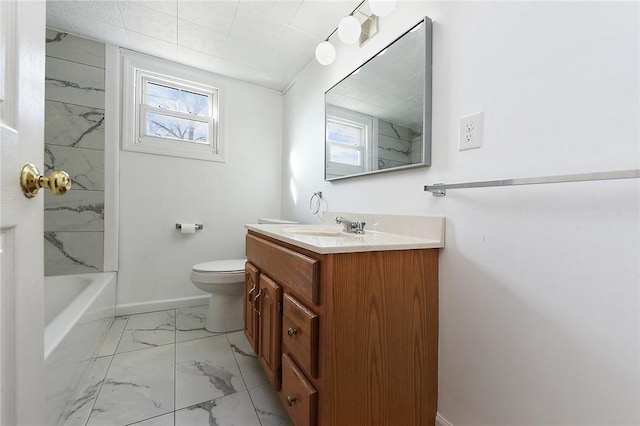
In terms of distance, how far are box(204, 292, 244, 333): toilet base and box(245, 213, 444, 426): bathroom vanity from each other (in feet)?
2.93

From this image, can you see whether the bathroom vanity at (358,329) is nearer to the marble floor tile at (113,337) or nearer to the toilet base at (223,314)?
the toilet base at (223,314)

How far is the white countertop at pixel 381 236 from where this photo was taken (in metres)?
0.81

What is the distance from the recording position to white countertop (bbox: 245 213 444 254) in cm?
81

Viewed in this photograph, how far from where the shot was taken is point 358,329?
31.4 inches

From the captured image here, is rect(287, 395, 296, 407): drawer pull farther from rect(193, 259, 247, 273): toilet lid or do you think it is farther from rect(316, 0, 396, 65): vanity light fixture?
rect(316, 0, 396, 65): vanity light fixture

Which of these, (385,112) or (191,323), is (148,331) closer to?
(191,323)

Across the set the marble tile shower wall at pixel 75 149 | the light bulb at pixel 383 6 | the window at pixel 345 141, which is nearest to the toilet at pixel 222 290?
the marble tile shower wall at pixel 75 149

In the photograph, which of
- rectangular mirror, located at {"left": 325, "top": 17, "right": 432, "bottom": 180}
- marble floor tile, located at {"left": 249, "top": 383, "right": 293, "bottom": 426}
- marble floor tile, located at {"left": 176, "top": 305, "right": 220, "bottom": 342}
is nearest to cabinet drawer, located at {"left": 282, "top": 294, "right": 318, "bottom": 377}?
marble floor tile, located at {"left": 249, "top": 383, "right": 293, "bottom": 426}

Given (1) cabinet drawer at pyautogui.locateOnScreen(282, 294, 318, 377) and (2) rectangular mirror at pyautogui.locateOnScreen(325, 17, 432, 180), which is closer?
(1) cabinet drawer at pyautogui.locateOnScreen(282, 294, 318, 377)

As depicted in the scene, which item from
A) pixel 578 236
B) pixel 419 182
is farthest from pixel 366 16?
pixel 578 236

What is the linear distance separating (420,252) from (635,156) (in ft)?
1.86

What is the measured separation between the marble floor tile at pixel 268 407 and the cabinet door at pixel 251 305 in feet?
0.57

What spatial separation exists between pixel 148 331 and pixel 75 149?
1.42 meters

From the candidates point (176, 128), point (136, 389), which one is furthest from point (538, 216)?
point (176, 128)
